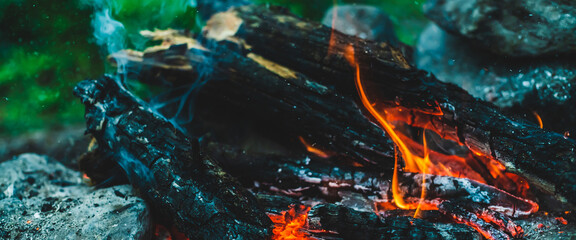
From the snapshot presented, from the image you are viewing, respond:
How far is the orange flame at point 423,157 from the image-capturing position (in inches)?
112

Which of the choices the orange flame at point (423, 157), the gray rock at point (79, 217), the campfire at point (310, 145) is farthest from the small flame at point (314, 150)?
the gray rock at point (79, 217)

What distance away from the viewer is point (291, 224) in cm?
243

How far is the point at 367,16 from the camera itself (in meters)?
5.30

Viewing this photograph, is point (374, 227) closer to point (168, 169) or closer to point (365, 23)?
point (168, 169)

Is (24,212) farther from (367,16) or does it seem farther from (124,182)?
(367,16)

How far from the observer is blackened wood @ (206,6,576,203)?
230cm

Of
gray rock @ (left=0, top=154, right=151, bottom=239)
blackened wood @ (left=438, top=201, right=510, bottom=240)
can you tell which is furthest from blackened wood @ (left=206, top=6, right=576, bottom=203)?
gray rock @ (left=0, top=154, right=151, bottom=239)

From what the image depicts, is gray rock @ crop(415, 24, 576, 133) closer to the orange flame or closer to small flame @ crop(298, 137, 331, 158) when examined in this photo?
the orange flame

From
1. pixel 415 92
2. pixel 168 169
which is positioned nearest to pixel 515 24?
pixel 415 92

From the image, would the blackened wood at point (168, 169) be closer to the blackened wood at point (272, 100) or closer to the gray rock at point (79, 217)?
the gray rock at point (79, 217)

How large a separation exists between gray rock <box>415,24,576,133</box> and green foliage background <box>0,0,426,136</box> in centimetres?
348

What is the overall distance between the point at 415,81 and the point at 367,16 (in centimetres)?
275

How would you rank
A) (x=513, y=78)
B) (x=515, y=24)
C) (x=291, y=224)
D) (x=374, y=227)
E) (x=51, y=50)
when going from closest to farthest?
(x=374, y=227) < (x=291, y=224) < (x=515, y=24) < (x=513, y=78) < (x=51, y=50)

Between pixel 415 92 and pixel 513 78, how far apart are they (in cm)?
158
